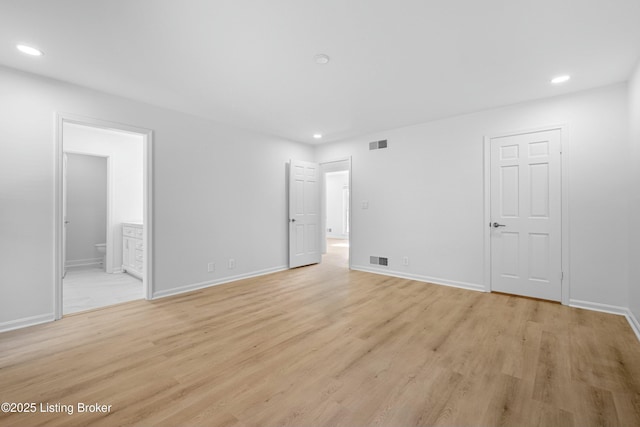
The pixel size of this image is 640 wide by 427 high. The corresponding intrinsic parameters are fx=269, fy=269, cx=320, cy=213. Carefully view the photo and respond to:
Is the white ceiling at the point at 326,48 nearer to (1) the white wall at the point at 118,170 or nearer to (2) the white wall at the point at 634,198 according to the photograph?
(2) the white wall at the point at 634,198

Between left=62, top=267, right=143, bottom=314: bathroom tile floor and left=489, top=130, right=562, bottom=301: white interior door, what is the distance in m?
5.08

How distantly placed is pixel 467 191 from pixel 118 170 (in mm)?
6295

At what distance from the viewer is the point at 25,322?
2.76 meters

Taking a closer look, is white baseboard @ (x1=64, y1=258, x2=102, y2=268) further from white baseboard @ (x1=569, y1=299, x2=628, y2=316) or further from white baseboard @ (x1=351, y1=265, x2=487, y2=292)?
white baseboard @ (x1=569, y1=299, x2=628, y2=316)

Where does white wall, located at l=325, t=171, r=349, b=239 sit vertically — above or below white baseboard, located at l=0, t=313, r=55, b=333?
above

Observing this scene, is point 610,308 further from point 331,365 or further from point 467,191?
point 331,365

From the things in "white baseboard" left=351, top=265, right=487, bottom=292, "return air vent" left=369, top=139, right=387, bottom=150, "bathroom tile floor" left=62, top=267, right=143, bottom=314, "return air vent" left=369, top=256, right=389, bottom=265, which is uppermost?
"return air vent" left=369, top=139, right=387, bottom=150

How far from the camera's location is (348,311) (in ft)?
10.4

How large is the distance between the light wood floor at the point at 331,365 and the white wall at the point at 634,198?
1.26 feet

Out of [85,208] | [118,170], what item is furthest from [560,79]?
[85,208]

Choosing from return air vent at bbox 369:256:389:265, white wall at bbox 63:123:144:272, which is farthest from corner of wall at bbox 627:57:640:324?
white wall at bbox 63:123:144:272

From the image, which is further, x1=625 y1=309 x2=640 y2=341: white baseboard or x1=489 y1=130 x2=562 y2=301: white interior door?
x1=489 y1=130 x2=562 y2=301: white interior door

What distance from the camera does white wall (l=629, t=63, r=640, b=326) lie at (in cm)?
262

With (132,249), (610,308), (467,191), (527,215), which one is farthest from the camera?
(132,249)
